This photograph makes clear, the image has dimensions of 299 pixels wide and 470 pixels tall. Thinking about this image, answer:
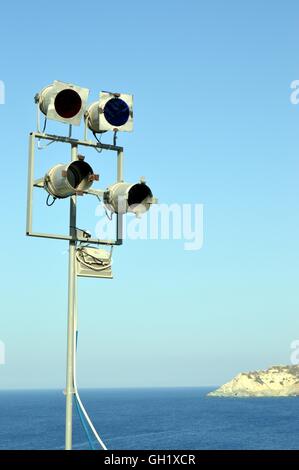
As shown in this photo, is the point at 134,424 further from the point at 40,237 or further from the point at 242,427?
the point at 40,237

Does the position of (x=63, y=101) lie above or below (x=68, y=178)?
above

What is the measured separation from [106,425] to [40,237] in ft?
612

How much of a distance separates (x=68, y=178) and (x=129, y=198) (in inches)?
44.3

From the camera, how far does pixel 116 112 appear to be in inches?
513

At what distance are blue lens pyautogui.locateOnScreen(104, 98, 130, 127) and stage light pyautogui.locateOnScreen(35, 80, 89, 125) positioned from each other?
0.48 m

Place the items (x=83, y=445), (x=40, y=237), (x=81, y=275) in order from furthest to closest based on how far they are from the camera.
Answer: (x=83, y=445) < (x=81, y=275) < (x=40, y=237)

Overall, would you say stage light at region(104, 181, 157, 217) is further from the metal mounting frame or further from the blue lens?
the blue lens

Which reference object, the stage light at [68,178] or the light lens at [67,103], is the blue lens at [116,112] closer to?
the light lens at [67,103]

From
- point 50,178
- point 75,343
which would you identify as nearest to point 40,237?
point 50,178

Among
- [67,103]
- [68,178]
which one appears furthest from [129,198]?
[67,103]

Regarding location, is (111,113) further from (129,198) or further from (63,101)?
(129,198)

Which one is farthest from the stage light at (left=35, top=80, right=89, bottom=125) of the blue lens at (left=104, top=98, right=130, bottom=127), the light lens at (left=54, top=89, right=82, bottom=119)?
the blue lens at (left=104, top=98, right=130, bottom=127)
